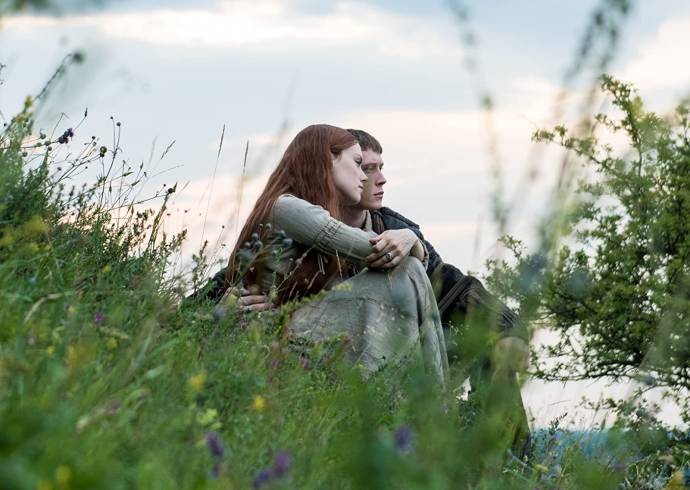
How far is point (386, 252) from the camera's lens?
19.8 ft

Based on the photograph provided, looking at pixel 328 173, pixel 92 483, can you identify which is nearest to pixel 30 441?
pixel 92 483

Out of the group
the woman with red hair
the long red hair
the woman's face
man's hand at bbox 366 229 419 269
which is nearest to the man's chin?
the woman's face

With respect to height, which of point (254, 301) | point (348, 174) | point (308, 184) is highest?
point (348, 174)

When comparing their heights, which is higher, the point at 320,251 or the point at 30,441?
the point at 320,251

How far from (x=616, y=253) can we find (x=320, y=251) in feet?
42.2

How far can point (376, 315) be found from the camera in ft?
19.9

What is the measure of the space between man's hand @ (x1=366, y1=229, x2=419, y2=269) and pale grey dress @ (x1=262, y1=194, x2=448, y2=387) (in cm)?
5

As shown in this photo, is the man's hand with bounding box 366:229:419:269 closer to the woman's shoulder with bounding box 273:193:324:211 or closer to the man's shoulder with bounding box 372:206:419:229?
the woman's shoulder with bounding box 273:193:324:211

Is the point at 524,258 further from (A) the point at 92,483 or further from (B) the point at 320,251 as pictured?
(B) the point at 320,251

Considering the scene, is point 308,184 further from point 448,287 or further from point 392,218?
point 448,287

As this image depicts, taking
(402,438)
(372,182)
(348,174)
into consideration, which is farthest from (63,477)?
(372,182)

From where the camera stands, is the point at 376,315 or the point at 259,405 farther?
the point at 376,315

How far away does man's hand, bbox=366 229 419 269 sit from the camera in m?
6.00

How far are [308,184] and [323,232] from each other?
2.13ft
